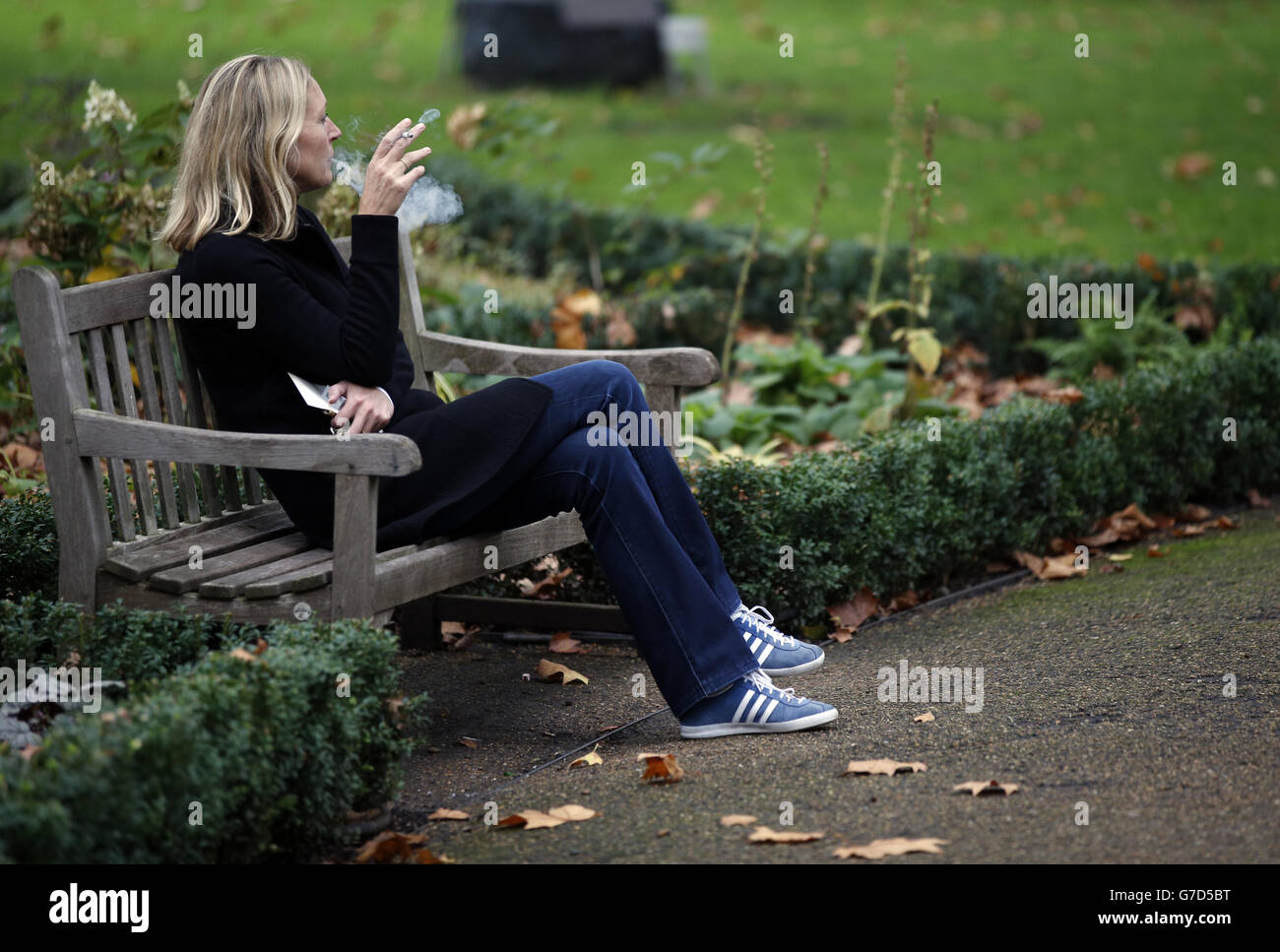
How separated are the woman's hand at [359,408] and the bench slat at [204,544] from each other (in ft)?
1.28

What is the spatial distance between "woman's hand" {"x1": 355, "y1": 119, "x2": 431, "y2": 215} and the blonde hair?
20 centimetres

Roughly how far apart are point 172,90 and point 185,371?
990 cm

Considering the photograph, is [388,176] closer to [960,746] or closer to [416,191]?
[416,191]

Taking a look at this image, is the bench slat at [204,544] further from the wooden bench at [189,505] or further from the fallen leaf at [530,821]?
the fallen leaf at [530,821]

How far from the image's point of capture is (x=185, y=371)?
352 cm

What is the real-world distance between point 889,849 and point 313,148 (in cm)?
203

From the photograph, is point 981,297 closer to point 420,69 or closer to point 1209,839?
point 1209,839

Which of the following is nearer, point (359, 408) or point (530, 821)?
point (530, 821)

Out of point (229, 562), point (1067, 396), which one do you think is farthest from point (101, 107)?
point (1067, 396)

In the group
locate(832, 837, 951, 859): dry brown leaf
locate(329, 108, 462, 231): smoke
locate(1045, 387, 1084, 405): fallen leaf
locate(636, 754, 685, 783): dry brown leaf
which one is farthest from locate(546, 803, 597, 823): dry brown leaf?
locate(1045, 387, 1084, 405): fallen leaf

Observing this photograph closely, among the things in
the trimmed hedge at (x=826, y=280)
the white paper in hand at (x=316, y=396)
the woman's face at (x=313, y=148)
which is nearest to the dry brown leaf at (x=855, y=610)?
the white paper in hand at (x=316, y=396)

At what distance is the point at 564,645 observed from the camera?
4180mm

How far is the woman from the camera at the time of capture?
316 cm
